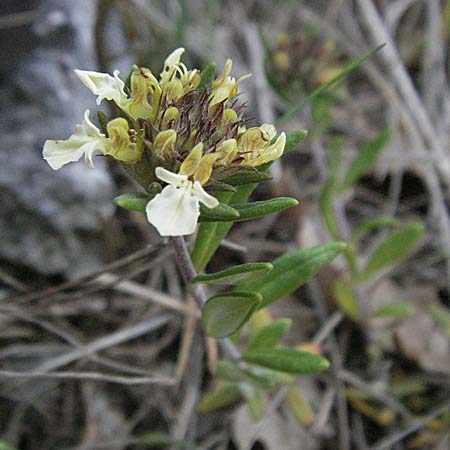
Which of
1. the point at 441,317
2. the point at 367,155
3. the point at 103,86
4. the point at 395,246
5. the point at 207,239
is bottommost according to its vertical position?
the point at 441,317

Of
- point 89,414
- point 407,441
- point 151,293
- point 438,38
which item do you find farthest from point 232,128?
point 438,38

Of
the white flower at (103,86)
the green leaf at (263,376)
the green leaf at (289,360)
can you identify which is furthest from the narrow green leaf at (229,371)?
the white flower at (103,86)

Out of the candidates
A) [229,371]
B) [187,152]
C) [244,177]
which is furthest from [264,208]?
[229,371]

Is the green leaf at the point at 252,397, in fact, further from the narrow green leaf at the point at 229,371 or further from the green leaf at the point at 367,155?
the green leaf at the point at 367,155

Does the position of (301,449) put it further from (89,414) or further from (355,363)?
(89,414)

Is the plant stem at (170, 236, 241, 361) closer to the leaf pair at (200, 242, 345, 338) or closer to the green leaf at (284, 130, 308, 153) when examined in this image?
A: the leaf pair at (200, 242, 345, 338)

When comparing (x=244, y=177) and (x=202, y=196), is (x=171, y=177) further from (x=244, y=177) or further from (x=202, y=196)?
(x=244, y=177)
